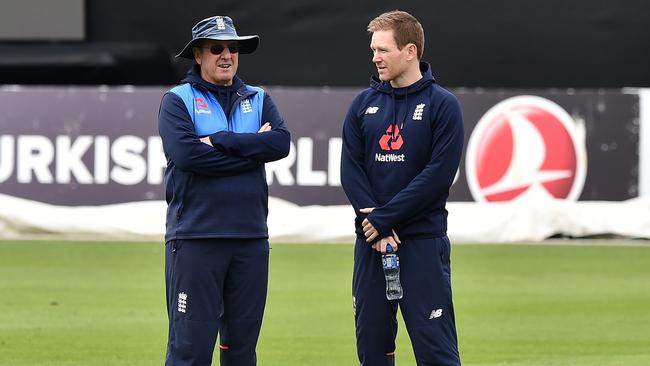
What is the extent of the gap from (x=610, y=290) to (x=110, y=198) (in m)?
5.98

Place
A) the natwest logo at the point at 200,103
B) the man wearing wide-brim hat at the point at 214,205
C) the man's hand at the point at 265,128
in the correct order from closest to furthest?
the man wearing wide-brim hat at the point at 214,205
the natwest logo at the point at 200,103
the man's hand at the point at 265,128

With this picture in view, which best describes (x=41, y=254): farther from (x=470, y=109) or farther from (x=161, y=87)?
(x=470, y=109)

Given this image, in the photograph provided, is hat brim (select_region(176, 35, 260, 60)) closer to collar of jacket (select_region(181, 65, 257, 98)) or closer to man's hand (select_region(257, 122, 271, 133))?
collar of jacket (select_region(181, 65, 257, 98))

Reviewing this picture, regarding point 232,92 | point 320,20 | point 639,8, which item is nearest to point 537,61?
point 639,8

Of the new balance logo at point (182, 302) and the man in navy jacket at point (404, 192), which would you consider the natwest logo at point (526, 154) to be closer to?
the man in navy jacket at point (404, 192)

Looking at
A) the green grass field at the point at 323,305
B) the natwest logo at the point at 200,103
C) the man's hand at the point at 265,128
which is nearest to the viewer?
the natwest logo at the point at 200,103

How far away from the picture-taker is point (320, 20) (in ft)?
52.5

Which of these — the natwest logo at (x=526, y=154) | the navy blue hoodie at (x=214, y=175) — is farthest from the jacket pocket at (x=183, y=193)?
the natwest logo at (x=526, y=154)

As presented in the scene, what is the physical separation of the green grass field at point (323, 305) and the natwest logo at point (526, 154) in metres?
0.69

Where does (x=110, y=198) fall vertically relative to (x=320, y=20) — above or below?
below

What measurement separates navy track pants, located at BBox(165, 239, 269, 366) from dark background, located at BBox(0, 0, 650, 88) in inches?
398

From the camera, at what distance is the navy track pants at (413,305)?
5664mm

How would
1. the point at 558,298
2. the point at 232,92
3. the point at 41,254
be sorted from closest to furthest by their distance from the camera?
the point at 232,92, the point at 558,298, the point at 41,254

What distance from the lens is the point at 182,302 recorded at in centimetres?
574
